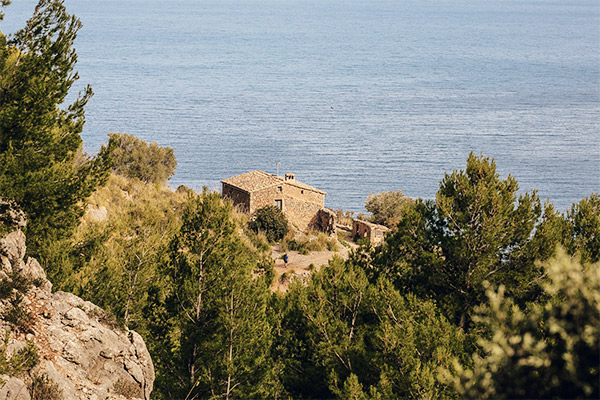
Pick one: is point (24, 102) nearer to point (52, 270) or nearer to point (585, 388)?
point (52, 270)

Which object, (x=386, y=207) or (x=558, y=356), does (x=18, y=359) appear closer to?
(x=558, y=356)

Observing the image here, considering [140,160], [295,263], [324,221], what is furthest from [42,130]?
[140,160]

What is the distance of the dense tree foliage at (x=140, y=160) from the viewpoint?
47.4 metres

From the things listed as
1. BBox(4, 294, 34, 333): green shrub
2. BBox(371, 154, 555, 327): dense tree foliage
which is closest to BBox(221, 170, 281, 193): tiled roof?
BBox(371, 154, 555, 327): dense tree foliage

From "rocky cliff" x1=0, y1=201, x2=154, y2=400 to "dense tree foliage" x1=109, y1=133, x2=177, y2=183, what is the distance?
3525 cm

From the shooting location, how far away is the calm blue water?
74750mm

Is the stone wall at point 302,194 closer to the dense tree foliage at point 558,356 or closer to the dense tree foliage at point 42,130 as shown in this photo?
the dense tree foliage at point 42,130

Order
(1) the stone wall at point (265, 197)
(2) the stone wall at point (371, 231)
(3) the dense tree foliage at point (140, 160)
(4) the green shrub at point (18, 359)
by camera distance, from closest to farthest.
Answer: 1. (4) the green shrub at point (18, 359)
2. (2) the stone wall at point (371, 231)
3. (1) the stone wall at point (265, 197)
4. (3) the dense tree foliage at point (140, 160)

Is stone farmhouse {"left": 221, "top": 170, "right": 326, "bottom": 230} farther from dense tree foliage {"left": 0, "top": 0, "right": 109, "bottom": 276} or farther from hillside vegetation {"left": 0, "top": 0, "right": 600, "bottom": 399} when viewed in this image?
dense tree foliage {"left": 0, "top": 0, "right": 109, "bottom": 276}

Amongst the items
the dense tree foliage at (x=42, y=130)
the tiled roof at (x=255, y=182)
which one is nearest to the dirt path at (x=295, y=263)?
the tiled roof at (x=255, y=182)

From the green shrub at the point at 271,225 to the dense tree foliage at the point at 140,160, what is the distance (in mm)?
10802

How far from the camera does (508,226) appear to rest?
17.0 meters

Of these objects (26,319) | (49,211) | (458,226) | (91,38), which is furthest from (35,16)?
(91,38)

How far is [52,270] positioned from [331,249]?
966 inches
